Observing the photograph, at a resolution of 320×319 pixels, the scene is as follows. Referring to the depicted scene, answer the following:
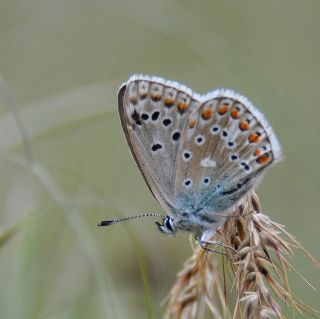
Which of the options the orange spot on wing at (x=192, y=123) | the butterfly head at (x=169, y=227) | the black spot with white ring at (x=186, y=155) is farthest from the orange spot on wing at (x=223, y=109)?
the butterfly head at (x=169, y=227)

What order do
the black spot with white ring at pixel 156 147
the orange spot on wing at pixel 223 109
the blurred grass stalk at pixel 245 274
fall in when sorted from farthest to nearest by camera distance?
the black spot with white ring at pixel 156 147 < the orange spot on wing at pixel 223 109 < the blurred grass stalk at pixel 245 274

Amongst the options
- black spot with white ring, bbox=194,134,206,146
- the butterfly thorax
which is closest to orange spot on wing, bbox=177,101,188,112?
black spot with white ring, bbox=194,134,206,146

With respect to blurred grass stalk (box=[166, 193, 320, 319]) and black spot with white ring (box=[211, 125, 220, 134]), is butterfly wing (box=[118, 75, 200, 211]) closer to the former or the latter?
black spot with white ring (box=[211, 125, 220, 134])

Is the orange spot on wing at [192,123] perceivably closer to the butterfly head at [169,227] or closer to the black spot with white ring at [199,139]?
the black spot with white ring at [199,139]

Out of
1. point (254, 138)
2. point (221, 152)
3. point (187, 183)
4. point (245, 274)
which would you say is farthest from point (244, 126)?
point (245, 274)

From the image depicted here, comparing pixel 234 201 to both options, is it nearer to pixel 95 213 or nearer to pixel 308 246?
pixel 95 213

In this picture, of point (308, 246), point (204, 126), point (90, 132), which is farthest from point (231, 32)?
point (204, 126)
